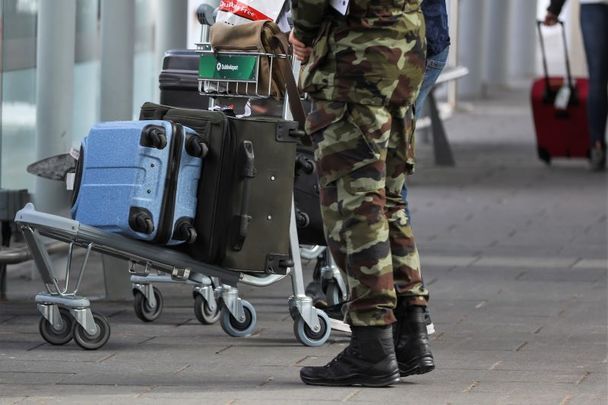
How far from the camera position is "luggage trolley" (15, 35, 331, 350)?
5531 millimetres

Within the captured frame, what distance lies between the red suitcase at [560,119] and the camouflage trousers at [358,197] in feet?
A: 23.5

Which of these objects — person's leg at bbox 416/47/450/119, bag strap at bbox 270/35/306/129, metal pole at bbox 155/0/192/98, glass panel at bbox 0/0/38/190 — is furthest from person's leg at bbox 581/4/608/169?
bag strap at bbox 270/35/306/129

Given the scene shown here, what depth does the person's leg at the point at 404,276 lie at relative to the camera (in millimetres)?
5070

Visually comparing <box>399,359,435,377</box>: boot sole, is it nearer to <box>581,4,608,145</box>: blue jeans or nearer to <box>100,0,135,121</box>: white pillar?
<box>100,0,135,121</box>: white pillar

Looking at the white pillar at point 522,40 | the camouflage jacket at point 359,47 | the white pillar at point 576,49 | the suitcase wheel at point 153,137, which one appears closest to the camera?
the camouflage jacket at point 359,47

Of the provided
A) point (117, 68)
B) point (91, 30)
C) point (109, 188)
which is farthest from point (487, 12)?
point (109, 188)

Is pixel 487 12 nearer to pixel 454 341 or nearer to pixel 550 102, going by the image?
pixel 550 102

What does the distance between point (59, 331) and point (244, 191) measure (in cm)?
77

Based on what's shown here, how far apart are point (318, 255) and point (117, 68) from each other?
111 centimetres

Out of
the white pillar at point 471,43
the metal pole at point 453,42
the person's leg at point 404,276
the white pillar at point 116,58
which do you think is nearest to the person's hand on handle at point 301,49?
the person's leg at point 404,276

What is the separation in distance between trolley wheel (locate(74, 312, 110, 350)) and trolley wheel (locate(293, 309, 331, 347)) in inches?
25.1

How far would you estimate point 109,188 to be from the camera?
5543mm

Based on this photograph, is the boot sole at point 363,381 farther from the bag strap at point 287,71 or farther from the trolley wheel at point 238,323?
the bag strap at point 287,71

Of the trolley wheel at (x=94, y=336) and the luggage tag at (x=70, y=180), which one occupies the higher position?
the luggage tag at (x=70, y=180)
